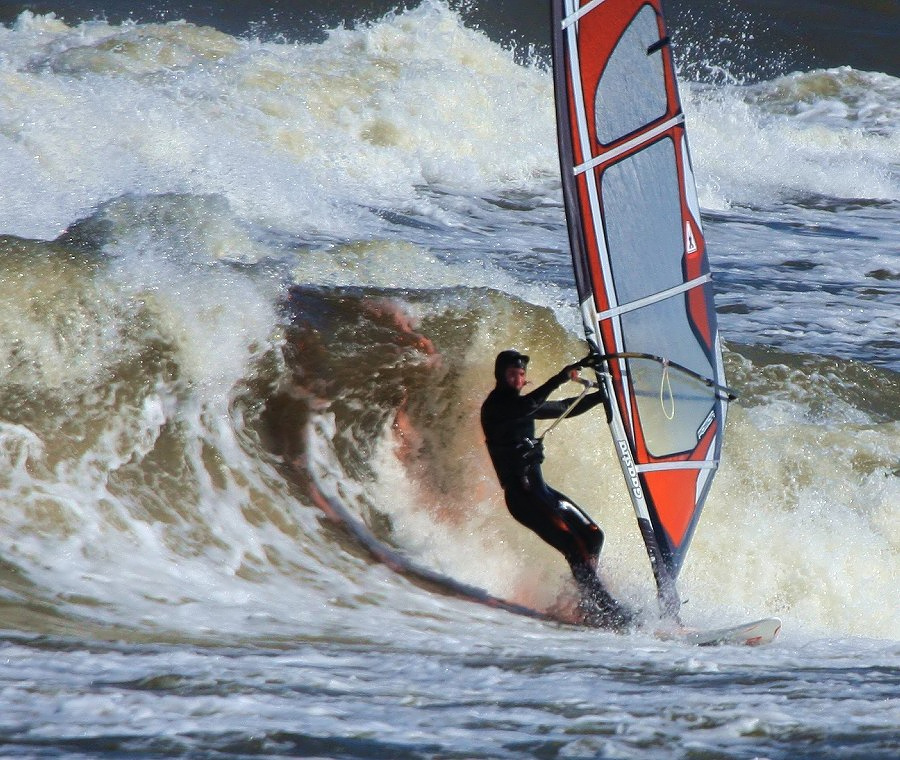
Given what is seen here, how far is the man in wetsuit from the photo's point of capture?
4156mm

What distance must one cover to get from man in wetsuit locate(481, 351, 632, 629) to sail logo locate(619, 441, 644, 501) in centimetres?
20

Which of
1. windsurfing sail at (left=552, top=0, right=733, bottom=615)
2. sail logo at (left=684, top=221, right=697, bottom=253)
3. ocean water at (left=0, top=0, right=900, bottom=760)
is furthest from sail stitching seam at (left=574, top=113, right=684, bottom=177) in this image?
ocean water at (left=0, top=0, right=900, bottom=760)

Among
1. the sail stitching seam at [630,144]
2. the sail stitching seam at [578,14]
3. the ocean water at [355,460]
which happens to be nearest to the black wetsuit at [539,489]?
the ocean water at [355,460]

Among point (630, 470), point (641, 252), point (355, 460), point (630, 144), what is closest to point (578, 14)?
point (630, 144)

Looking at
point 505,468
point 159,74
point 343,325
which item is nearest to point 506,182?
point 159,74

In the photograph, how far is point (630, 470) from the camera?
4227 millimetres

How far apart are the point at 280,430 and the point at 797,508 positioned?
8.40 feet

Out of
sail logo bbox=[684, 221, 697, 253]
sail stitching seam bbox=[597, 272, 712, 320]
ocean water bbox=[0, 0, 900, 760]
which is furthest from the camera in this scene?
sail logo bbox=[684, 221, 697, 253]

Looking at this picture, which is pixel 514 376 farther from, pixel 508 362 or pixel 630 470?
pixel 630 470

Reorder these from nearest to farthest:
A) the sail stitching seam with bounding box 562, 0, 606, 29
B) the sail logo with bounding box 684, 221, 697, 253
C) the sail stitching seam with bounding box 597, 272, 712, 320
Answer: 1. the sail stitching seam with bounding box 562, 0, 606, 29
2. the sail stitching seam with bounding box 597, 272, 712, 320
3. the sail logo with bounding box 684, 221, 697, 253

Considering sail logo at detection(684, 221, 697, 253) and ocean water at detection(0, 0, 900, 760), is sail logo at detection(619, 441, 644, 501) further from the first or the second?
sail logo at detection(684, 221, 697, 253)

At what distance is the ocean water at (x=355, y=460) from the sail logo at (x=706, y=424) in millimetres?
669

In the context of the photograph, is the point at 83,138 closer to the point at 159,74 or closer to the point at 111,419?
the point at 159,74

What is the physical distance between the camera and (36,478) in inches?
176
